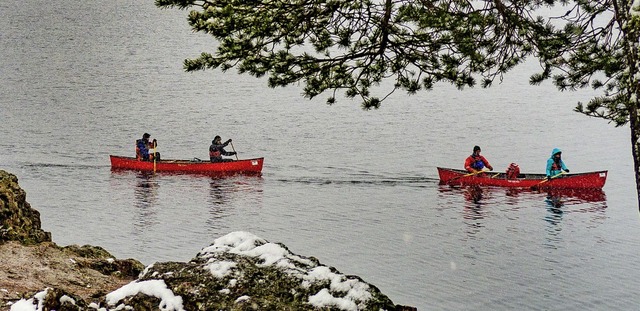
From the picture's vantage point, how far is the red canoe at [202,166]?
33500 millimetres

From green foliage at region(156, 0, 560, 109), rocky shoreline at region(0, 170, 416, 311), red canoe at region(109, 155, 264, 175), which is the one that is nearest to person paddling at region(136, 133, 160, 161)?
red canoe at region(109, 155, 264, 175)

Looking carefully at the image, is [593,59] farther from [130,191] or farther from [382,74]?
[130,191]

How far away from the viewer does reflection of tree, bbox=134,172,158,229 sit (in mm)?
25766

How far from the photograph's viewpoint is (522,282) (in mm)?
19078

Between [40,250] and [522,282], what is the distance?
1449cm

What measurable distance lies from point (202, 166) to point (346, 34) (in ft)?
81.5

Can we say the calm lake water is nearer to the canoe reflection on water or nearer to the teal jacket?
the canoe reflection on water

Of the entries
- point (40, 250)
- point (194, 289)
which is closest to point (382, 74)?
point (40, 250)

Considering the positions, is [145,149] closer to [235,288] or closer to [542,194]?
[542,194]

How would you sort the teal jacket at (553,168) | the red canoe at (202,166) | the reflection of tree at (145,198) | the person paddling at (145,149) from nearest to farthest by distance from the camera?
the reflection of tree at (145,198), the teal jacket at (553,168), the red canoe at (202,166), the person paddling at (145,149)

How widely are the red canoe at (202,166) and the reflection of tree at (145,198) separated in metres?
0.59

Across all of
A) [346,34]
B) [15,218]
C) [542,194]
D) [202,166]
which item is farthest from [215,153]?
[15,218]

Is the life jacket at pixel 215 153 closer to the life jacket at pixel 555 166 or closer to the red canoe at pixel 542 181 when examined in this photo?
the red canoe at pixel 542 181

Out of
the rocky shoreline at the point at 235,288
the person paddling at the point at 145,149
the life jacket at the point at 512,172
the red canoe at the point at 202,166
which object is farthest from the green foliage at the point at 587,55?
the person paddling at the point at 145,149
